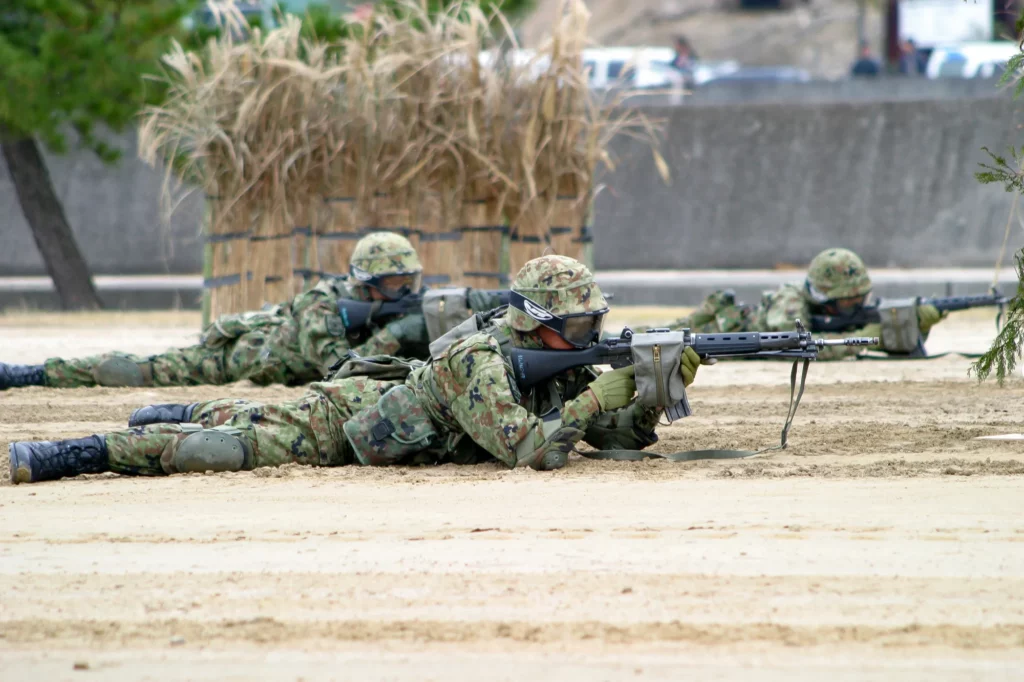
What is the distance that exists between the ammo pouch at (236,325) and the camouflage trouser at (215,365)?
33 mm

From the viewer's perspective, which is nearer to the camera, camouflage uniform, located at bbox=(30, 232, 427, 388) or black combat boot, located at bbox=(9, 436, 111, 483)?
black combat boot, located at bbox=(9, 436, 111, 483)

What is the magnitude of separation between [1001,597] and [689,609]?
87cm

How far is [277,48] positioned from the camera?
38.8 ft

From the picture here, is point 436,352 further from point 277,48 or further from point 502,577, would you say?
point 277,48

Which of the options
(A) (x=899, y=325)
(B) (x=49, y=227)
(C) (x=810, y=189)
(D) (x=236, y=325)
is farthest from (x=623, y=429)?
(C) (x=810, y=189)

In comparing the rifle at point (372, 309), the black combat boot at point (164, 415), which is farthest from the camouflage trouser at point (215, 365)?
the black combat boot at point (164, 415)

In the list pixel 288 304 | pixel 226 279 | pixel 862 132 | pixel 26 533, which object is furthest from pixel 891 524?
pixel 862 132

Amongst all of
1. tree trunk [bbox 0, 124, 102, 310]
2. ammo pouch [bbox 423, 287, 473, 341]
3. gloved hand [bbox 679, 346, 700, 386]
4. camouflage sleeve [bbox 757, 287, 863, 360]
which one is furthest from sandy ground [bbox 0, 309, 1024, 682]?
tree trunk [bbox 0, 124, 102, 310]

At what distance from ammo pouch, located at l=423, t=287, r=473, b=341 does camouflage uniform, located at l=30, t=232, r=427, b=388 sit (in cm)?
25

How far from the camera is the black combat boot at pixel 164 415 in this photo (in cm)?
645

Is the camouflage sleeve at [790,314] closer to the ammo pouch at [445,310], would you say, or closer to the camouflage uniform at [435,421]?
the ammo pouch at [445,310]

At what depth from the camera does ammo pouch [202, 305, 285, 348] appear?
30.3 feet

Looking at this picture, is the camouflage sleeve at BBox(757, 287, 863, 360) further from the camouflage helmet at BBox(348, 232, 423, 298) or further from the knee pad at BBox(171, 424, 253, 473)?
the knee pad at BBox(171, 424, 253, 473)

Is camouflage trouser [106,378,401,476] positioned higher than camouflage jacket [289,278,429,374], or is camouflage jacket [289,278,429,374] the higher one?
camouflage jacket [289,278,429,374]
